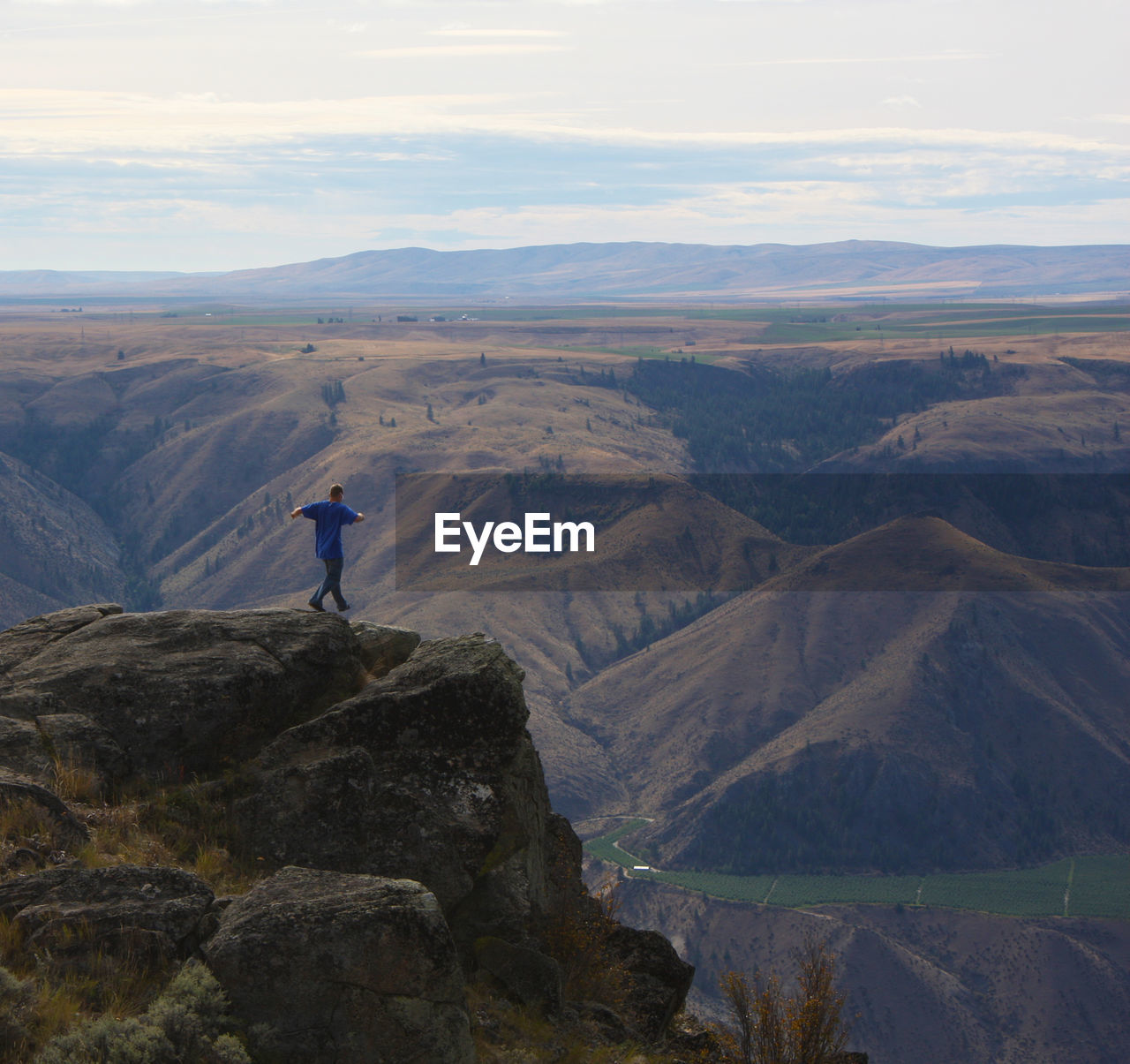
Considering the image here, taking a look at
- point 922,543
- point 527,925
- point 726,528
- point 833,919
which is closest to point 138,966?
point 527,925

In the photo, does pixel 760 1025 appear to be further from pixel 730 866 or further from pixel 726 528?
pixel 726 528

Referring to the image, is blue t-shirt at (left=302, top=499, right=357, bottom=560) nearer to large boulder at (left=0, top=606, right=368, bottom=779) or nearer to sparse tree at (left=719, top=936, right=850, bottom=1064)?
large boulder at (left=0, top=606, right=368, bottom=779)

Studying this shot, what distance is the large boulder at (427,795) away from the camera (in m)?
17.5

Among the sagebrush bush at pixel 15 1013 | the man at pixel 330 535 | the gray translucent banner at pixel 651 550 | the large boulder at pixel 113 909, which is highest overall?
the man at pixel 330 535

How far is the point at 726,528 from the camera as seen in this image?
18162 cm

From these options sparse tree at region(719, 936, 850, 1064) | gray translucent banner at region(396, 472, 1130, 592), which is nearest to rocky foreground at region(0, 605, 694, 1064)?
sparse tree at region(719, 936, 850, 1064)

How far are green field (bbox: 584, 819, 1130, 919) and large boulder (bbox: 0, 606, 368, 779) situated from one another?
4055 inches

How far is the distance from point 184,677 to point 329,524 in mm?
5395

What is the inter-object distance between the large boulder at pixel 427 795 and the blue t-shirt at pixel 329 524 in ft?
16.8

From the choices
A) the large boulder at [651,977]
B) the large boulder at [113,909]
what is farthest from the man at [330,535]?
the large boulder at [113,909]

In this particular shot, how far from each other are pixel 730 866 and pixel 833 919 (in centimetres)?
1781

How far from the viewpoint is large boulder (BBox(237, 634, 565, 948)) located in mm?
17531

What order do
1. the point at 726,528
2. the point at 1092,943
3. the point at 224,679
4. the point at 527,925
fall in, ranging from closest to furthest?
the point at 527,925
the point at 224,679
the point at 1092,943
the point at 726,528

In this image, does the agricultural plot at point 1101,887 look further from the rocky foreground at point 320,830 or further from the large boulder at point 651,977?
the rocky foreground at point 320,830
